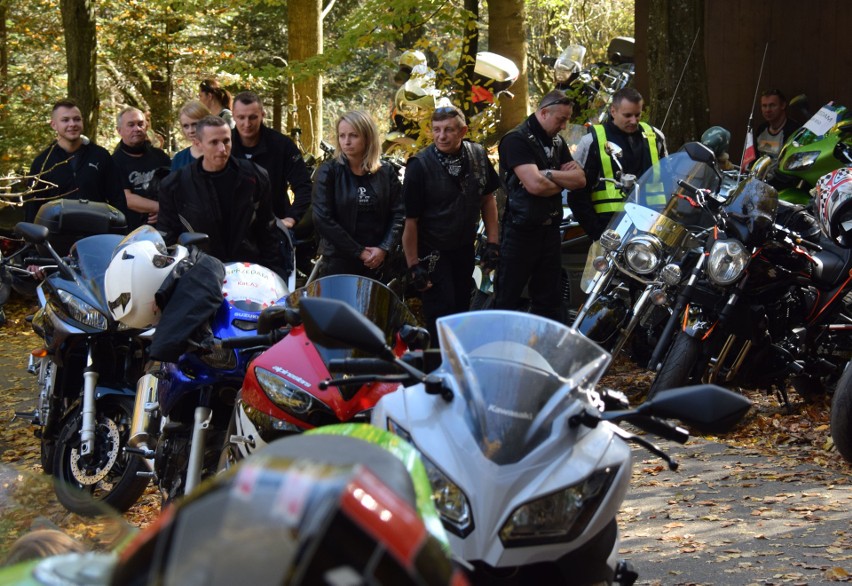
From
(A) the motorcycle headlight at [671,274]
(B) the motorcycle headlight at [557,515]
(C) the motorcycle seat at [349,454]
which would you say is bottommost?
(A) the motorcycle headlight at [671,274]

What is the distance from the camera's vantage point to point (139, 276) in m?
6.14

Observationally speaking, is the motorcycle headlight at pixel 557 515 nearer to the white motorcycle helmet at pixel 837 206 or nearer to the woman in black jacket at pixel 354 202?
the white motorcycle helmet at pixel 837 206

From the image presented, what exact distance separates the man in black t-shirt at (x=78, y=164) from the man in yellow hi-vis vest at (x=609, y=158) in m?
3.98

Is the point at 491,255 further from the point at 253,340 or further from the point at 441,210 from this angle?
the point at 253,340

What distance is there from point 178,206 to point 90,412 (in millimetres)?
1434

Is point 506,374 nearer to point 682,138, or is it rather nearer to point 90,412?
point 90,412

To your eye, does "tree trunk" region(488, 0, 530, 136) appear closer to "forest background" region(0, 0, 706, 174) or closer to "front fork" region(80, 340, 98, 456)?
"forest background" region(0, 0, 706, 174)

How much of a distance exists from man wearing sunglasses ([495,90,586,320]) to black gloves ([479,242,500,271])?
92 millimetres

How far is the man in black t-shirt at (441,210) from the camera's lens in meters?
8.86

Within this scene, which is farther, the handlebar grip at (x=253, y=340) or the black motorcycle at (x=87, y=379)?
the black motorcycle at (x=87, y=379)

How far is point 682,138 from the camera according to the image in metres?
11.6

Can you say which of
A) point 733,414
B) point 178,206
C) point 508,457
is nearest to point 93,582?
point 508,457

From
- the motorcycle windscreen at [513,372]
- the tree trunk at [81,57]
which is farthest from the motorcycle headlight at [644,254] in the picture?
the tree trunk at [81,57]

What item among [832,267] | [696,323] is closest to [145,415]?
[696,323]
